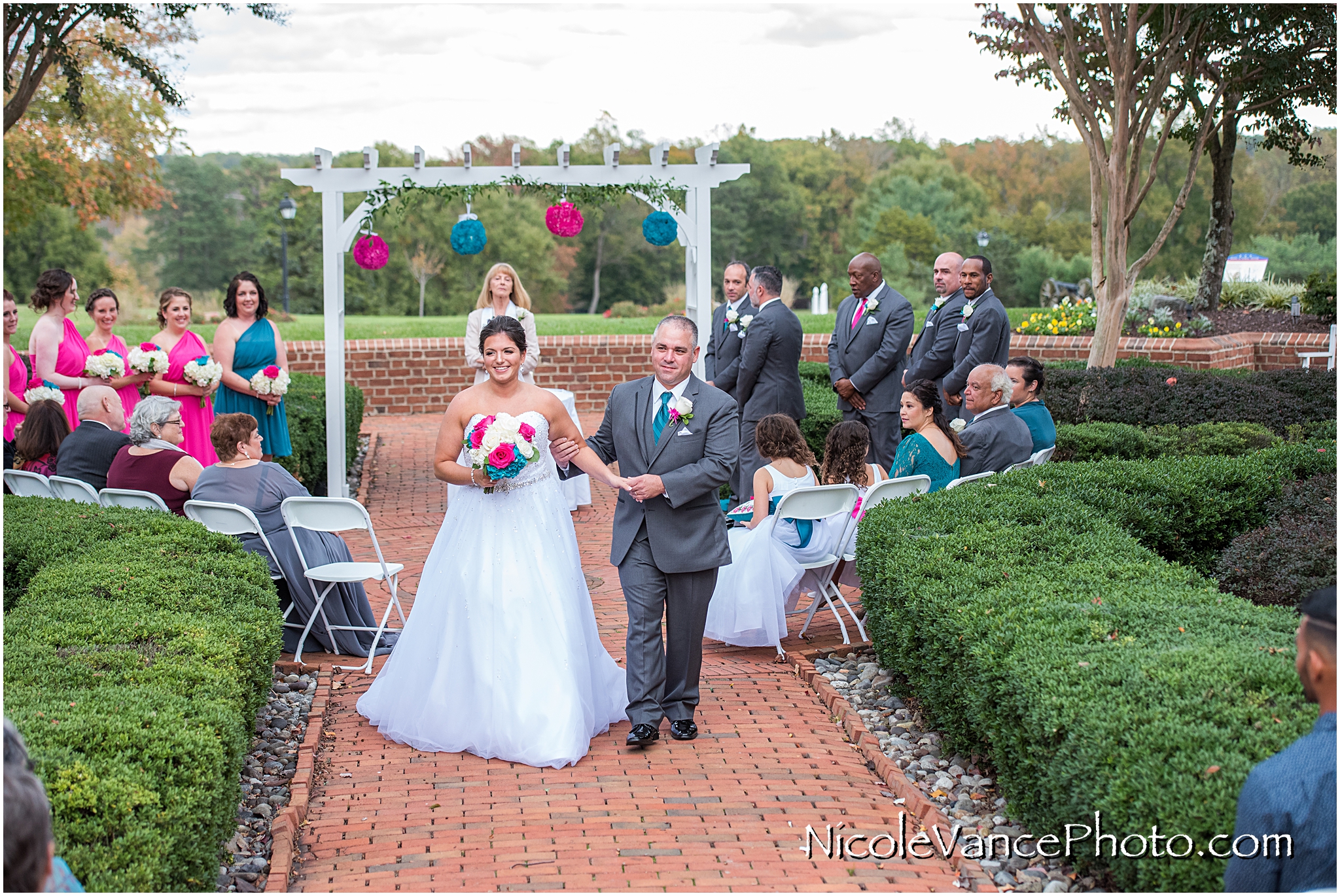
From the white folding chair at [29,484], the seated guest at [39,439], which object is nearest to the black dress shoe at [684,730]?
the white folding chair at [29,484]

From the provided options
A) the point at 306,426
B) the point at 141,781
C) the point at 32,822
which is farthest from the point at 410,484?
the point at 32,822

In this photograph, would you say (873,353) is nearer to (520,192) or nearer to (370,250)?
(520,192)

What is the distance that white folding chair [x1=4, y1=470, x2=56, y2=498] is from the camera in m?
6.88

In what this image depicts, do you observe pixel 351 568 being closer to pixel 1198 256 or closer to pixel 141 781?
pixel 141 781

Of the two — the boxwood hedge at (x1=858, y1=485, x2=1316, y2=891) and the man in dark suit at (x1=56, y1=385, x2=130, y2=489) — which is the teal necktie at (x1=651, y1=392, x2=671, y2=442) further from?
the man in dark suit at (x1=56, y1=385, x2=130, y2=489)

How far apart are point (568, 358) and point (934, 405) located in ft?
40.1

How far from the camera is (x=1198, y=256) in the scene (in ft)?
149

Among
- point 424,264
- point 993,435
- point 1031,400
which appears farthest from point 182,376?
point 424,264

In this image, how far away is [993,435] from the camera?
694 cm

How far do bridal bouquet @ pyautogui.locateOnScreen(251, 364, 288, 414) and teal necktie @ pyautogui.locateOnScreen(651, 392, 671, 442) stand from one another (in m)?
4.77

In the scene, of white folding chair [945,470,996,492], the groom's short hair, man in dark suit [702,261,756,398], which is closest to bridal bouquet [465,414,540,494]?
the groom's short hair

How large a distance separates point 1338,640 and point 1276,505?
4.47 metres

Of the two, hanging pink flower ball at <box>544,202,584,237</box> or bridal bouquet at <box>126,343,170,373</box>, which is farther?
hanging pink flower ball at <box>544,202,584,237</box>

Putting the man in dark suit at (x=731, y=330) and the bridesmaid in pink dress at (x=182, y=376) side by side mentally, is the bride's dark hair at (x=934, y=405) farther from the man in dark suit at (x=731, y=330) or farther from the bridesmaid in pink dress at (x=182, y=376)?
the bridesmaid in pink dress at (x=182, y=376)
